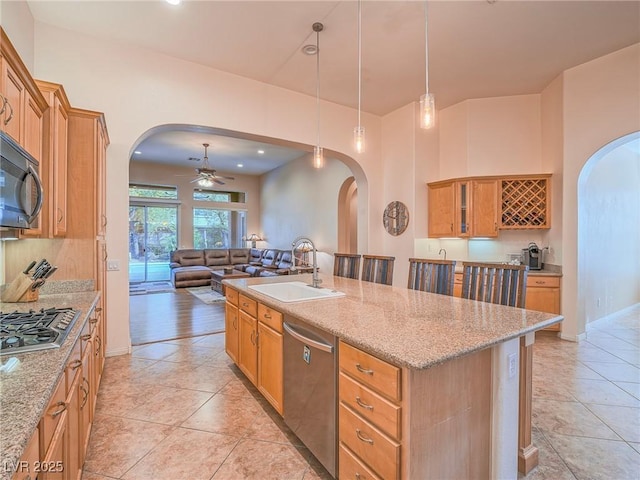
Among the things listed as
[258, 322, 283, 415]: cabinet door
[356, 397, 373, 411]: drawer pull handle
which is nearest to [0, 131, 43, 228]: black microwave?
[258, 322, 283, 415]: cabinet door

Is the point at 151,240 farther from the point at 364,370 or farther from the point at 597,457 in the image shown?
the point at 597,457

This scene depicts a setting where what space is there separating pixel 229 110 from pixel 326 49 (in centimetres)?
141

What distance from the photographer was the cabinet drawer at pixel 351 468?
138 cm

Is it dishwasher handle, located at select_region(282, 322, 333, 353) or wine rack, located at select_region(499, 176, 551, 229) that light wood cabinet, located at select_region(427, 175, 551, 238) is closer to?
wine rack, located at select_region(499, 176, 551, 229)

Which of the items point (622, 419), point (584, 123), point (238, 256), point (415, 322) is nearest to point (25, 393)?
point (415, 322)

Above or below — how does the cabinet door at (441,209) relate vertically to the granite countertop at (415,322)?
above

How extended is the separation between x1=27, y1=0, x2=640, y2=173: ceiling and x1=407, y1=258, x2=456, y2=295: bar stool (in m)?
2.32

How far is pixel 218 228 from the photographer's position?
34.5 feet

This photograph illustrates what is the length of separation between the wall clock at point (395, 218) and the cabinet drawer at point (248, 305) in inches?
125

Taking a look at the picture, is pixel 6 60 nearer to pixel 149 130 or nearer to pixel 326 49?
pixel 149 130

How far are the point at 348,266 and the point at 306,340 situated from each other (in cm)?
197

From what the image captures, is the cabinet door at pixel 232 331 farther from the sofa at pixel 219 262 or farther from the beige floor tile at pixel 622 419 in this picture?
the sofa at pixel 219 262

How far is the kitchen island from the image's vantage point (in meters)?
1.23

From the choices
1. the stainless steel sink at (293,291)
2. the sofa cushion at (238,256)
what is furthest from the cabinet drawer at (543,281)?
the sofa cushion at (238,256)
